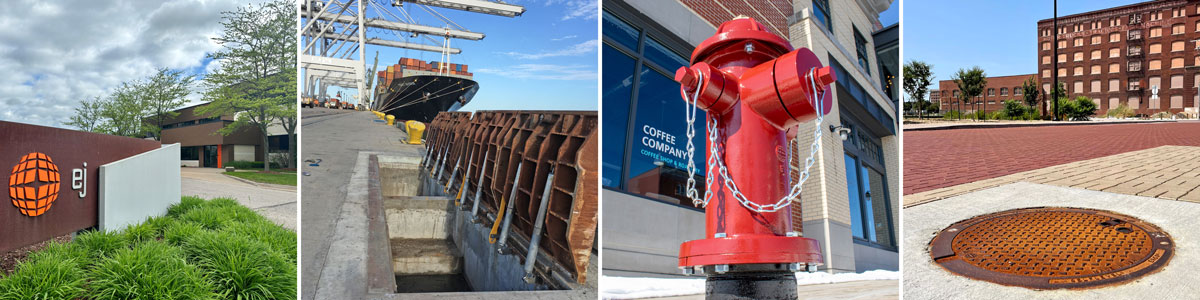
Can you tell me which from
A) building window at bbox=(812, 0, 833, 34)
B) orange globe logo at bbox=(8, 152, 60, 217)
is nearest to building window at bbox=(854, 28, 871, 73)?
building window at bbox=(812, 0, 833, 34)

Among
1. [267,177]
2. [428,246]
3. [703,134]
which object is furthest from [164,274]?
[267,177]

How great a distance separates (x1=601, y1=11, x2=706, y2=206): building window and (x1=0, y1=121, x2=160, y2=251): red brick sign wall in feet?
18.5

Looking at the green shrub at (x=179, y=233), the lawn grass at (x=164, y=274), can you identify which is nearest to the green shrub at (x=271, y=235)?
the green shrub at (x=179, y=233)

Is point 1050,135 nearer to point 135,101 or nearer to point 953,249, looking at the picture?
point 953,249

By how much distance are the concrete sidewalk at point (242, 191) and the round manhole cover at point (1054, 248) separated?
9136 millimetres

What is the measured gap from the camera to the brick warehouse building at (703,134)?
90.2 inches

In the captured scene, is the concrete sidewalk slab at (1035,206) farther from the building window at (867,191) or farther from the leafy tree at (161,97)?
the leafy tree at (161,97)

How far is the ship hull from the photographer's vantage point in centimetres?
210

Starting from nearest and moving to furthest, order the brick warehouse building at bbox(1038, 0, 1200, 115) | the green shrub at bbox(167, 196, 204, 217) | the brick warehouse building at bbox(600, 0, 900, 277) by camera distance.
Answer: the brick warehouse building at bbox(600, 0, 900, 277)
the brick warehouse building at bbox(1038, 0, 1200, 115)
the green shrub at bbox(167, 196, 204, 217)

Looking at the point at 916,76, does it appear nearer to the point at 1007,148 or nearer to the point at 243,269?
the point at 243,269

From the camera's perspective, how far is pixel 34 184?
4957 mm

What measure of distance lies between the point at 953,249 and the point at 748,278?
2.19 meters

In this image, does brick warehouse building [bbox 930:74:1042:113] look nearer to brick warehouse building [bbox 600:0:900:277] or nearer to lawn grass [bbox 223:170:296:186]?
brick warehouse building [bbox 600:0:900:277]

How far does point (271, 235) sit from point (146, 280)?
212 cm
